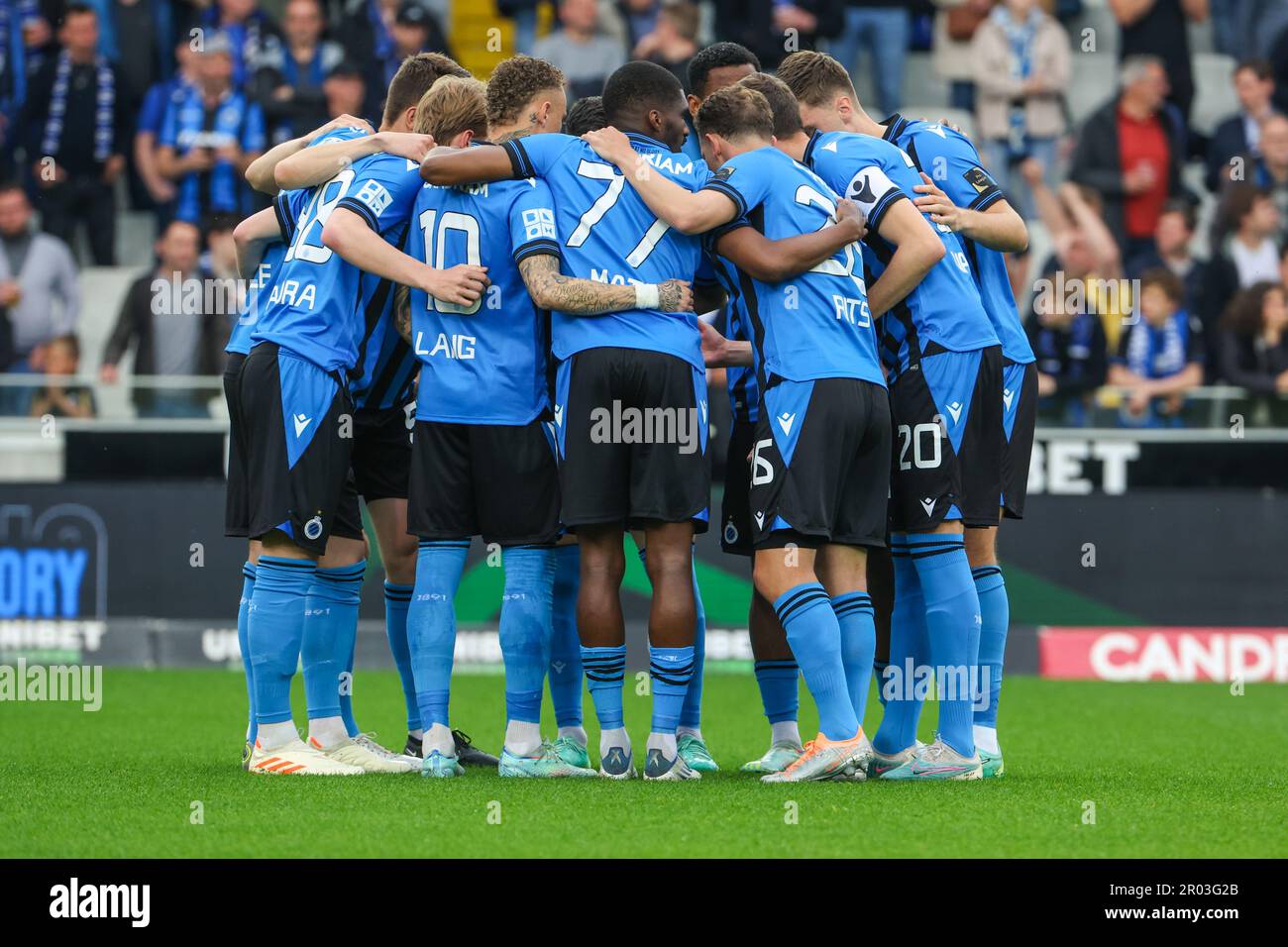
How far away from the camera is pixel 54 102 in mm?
16016

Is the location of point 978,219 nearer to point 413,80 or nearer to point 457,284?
point 457,284

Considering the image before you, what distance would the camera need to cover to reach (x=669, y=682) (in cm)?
649

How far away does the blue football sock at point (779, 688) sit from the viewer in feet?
24.0

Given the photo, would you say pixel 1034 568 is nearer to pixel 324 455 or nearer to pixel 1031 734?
pixel 1031 734

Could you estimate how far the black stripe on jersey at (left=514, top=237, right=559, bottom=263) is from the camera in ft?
21.5

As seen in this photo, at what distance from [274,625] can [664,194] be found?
223 centimetres

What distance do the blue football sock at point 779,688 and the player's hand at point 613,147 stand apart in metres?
2.16

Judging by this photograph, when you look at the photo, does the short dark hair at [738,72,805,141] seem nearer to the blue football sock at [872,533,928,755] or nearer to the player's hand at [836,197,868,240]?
the player's hand at [836,197,868,240]

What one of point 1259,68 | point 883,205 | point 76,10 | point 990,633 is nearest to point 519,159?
point 883,205

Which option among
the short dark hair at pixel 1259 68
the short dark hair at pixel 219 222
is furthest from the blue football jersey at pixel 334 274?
the short dark hair at pixel 1259 68

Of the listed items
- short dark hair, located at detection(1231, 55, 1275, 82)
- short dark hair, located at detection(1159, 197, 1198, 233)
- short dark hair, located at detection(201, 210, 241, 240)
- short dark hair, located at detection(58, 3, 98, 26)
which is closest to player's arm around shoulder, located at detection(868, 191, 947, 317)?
short dark hair, located at detection(201, 210, 241, 240)

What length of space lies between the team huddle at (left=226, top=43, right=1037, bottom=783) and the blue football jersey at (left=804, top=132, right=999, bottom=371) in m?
0.01
